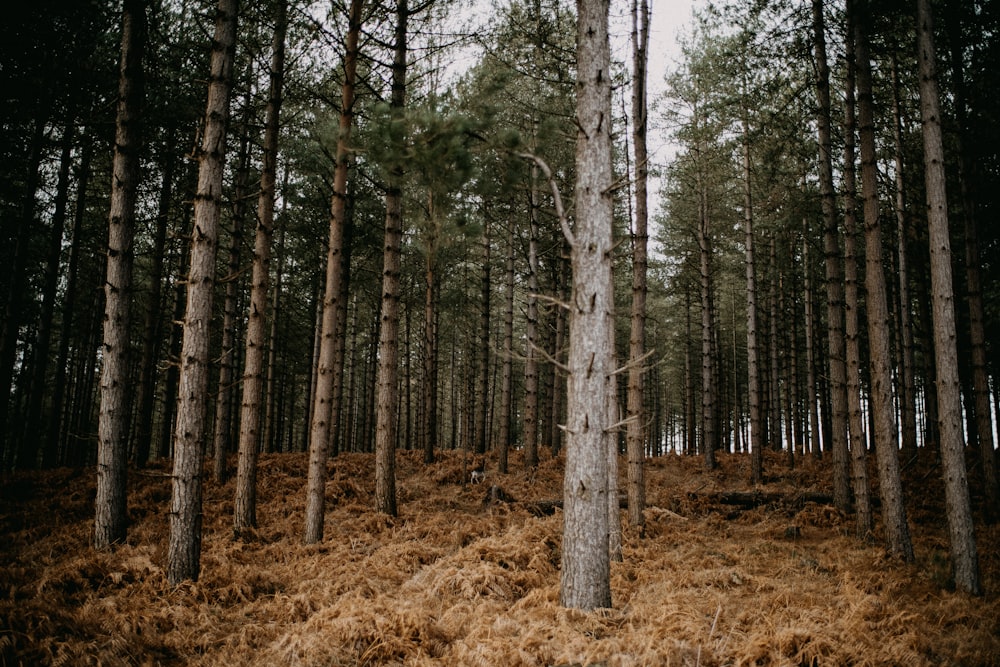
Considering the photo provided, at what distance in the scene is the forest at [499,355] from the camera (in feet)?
17.5

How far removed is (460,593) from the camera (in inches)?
245

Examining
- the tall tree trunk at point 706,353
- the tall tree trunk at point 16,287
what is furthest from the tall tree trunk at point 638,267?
the tall tree trunk at point 16,287

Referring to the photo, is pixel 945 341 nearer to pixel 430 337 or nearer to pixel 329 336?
pixel 329 336

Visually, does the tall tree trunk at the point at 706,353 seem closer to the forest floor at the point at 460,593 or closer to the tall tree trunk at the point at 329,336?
the forest floor at the point at 460,593

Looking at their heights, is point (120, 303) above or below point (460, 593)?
above

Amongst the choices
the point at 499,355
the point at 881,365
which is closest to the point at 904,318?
the point at 881,365

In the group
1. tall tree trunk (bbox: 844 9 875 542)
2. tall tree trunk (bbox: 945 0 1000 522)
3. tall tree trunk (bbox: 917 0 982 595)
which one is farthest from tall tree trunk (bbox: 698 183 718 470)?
tall tree trunk (bbox: 917 0 982 595)

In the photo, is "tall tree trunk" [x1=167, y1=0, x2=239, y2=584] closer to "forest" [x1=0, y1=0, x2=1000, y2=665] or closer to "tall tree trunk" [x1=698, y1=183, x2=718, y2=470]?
"forest" [x1=0, y1=0, x2=1000, y2=665]

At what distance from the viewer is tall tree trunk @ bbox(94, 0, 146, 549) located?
740cm

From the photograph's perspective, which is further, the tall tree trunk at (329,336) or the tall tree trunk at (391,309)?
the tall tree trunk at (391,309)

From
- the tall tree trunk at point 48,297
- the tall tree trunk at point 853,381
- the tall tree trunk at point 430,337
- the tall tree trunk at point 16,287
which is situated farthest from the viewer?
the tall tree trunk at point 48,297

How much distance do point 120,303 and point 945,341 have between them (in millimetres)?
12629

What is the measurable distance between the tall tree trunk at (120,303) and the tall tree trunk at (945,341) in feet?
39.8

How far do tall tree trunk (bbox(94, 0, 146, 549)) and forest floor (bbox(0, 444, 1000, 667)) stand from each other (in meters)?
0.69
